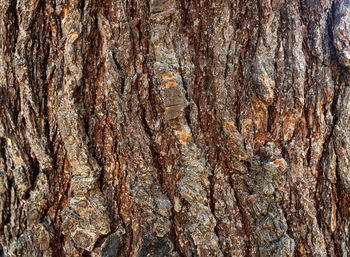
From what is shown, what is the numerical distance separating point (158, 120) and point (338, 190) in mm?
828

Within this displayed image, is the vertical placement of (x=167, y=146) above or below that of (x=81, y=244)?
above

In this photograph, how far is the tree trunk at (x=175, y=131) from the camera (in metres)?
1.12

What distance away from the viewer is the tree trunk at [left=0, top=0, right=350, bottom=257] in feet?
3.66

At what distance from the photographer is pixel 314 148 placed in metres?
1.18

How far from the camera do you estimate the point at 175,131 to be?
3.67 feet

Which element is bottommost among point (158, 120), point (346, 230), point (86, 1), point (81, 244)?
point (346, 230)

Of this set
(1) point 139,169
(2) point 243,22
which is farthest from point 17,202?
(2) point 243,22

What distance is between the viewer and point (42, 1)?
1.16 m

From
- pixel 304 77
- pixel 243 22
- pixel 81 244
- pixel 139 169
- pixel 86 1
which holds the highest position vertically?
pixel 86 1

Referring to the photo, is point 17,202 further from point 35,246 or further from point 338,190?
point 338,190

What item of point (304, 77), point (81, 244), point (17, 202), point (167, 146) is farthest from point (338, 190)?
point (17, 202)

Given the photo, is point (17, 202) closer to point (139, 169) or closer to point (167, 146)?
point (139, 169)

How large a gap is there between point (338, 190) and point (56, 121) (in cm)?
123

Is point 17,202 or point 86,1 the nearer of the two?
point 86,1
